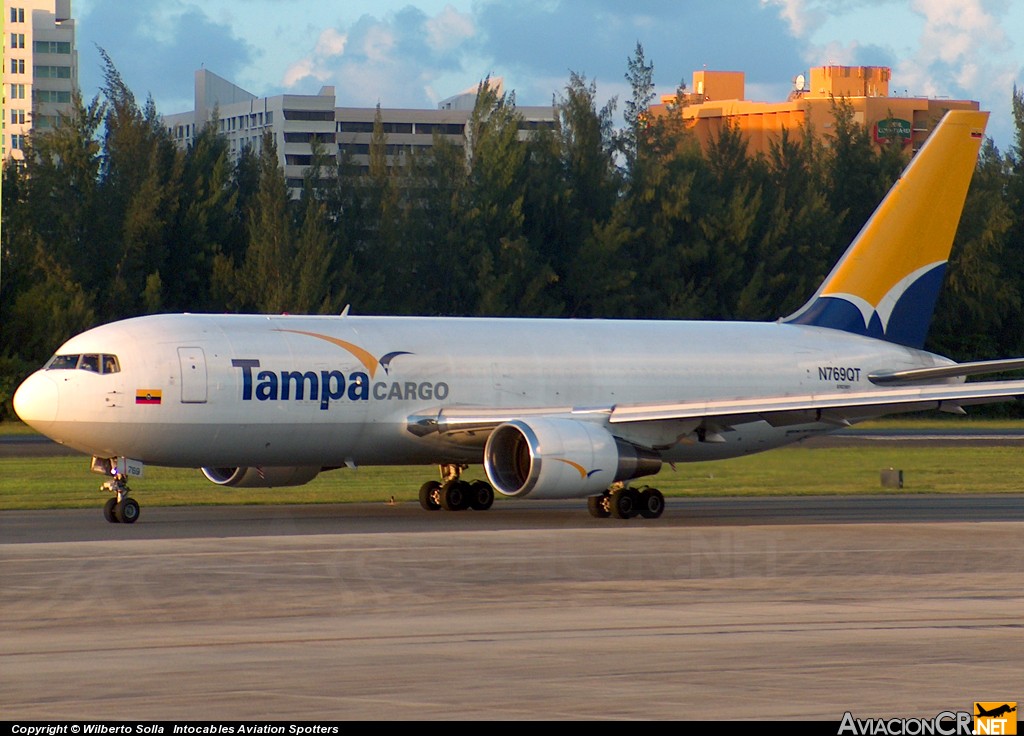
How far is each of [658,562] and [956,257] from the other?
66.9m

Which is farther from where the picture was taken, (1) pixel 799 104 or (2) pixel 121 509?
(1) pixel 799 104

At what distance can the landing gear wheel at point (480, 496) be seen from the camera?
31562 millimetres

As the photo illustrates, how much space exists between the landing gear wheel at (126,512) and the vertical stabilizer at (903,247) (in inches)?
633

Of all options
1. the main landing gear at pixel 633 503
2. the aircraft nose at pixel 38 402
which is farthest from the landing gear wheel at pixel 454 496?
the aircraft nose at pixel 38 402

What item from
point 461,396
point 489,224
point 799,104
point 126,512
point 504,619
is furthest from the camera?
point 799,104

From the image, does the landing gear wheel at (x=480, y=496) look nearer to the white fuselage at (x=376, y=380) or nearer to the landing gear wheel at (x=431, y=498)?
the landing gear wheel at (x=431, y=498)

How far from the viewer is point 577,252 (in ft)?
267

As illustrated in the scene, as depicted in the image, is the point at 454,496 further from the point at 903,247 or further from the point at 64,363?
the point at 903,247

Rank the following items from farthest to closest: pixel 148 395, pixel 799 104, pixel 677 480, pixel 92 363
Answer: pixel 799 104 < pixel 677 480 < pixel 92 363 < pixel 148 395

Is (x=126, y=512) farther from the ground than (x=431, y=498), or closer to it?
farther from the ground

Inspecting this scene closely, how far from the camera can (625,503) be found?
29.3 metres

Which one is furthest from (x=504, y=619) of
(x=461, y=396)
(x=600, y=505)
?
(x=461, y=396)

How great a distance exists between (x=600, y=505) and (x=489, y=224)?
5186 centimetres

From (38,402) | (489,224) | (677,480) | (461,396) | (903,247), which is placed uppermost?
(489,224)
